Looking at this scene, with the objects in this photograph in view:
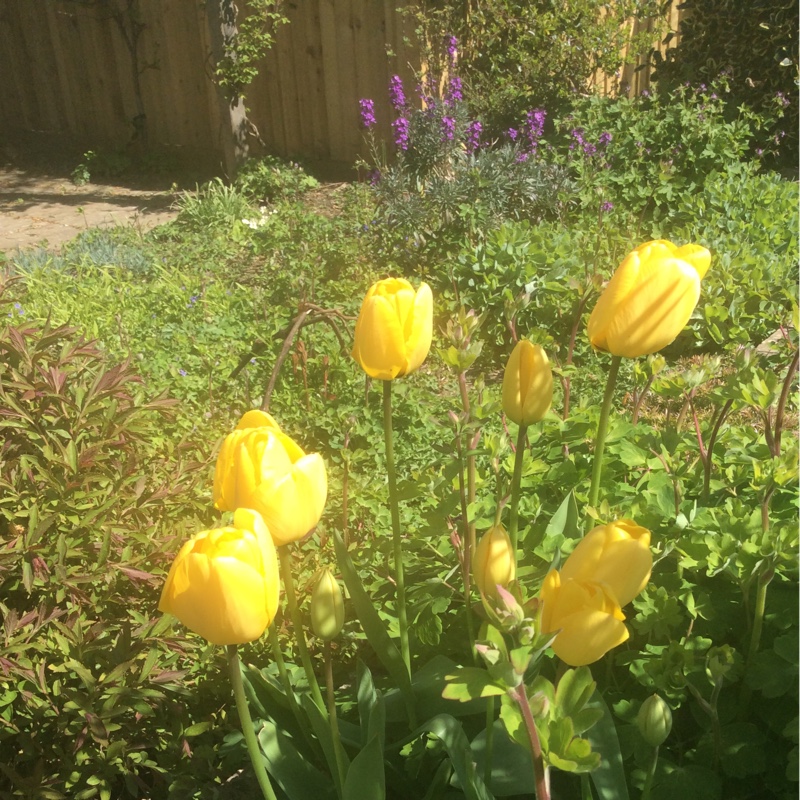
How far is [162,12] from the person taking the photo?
9.20 m

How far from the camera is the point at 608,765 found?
114 centimetres

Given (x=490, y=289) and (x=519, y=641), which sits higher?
(x=519, y=641)

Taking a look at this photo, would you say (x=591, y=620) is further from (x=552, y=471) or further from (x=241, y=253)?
(x=241, y=253)

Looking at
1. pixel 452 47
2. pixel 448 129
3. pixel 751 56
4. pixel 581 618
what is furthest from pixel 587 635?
pixel 751 56

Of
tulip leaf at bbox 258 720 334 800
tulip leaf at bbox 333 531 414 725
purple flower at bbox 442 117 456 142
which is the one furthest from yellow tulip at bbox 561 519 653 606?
purple flower at bbox 442 117 456 142

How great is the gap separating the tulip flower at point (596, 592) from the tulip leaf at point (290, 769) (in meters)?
0.57

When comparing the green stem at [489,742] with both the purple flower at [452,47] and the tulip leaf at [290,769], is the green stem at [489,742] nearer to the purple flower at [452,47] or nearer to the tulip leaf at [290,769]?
the tulip leaf at [290,769]

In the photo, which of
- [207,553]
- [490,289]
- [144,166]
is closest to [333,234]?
[490,289]

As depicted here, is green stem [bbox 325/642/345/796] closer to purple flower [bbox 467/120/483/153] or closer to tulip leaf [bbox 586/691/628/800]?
tulip leaf [bbox 586/691/628/800]

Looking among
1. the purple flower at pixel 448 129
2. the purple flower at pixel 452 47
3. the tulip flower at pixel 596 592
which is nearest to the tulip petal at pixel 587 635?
the tulip flower at pixel 596 592

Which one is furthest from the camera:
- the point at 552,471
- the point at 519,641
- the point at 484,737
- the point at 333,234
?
the point at 333,234

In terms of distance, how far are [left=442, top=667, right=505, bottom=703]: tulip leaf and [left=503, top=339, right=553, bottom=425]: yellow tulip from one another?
372 millimetres

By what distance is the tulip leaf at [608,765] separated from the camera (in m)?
1.13

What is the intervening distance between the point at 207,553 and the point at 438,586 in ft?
2.46
